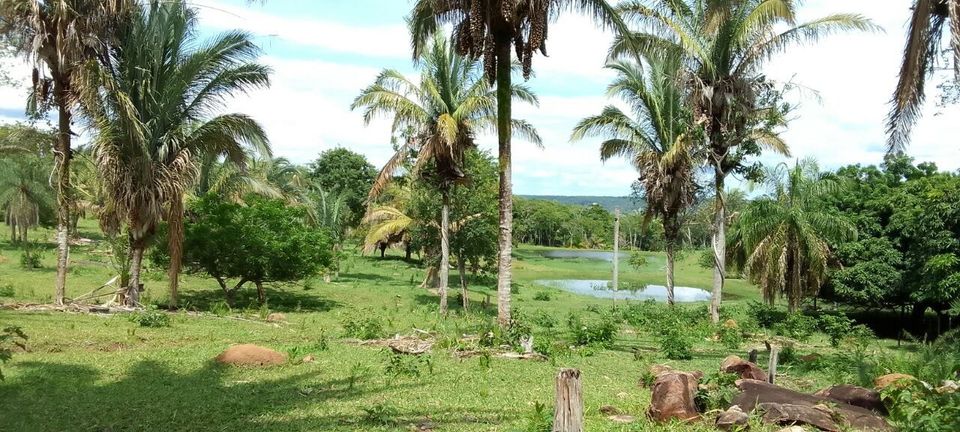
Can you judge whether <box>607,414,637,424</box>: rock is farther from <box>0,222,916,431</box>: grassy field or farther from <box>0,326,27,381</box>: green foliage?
<box>0,326,27,381</box>: green foliage

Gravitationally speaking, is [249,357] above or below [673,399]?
below

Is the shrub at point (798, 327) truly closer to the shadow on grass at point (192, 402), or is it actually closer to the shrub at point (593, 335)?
the shrub at point (593, 335)

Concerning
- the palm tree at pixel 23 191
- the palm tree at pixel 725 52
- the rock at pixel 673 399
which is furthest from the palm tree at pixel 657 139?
the palm tree at pixel 23 191

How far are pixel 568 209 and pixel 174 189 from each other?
113060mm

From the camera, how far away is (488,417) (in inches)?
309

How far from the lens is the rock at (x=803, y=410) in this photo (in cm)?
745

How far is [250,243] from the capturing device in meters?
19.1

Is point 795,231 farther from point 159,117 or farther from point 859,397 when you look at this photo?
point 159,117

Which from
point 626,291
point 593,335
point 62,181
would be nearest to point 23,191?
point 62,181

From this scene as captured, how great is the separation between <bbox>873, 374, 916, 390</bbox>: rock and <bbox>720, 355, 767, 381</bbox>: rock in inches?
58.1

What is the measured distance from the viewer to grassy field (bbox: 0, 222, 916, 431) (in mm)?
7375

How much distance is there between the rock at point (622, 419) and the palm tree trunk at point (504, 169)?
6.01 m

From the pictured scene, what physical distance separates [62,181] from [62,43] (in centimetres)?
309

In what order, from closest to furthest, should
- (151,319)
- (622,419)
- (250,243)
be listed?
(622,419)
(151,319)
(250,243)
